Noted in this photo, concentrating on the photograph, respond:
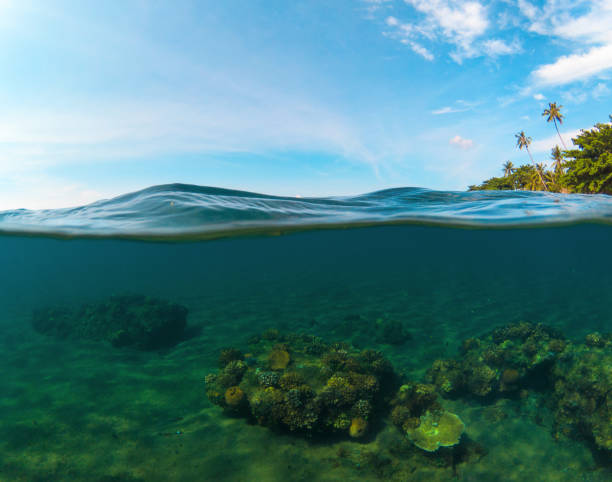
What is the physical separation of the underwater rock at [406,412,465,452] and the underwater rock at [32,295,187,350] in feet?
33.5

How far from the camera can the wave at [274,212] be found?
1235cm

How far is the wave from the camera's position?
40.5ft

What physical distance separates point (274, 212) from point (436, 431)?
9395 millimetres

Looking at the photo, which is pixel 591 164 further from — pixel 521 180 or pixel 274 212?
pixel 521 180

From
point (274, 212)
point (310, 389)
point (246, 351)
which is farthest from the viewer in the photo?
point (274, 212)

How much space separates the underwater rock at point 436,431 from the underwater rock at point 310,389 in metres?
1.12

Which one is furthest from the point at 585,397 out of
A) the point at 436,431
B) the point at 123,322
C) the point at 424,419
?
the point at 123,322

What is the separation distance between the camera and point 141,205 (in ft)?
41.5

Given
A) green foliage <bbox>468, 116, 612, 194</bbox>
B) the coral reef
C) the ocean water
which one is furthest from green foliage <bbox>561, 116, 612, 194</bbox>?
the coral reef

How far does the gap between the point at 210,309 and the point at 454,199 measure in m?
15.7

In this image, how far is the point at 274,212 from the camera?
1296 cm

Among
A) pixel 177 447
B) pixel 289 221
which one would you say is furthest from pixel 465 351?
pixel 177 447

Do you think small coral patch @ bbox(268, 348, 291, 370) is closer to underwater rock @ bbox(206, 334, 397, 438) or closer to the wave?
underwater rock @ bbox(206, 334, 397, 438)

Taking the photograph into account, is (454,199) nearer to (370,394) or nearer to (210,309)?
(370,394)
